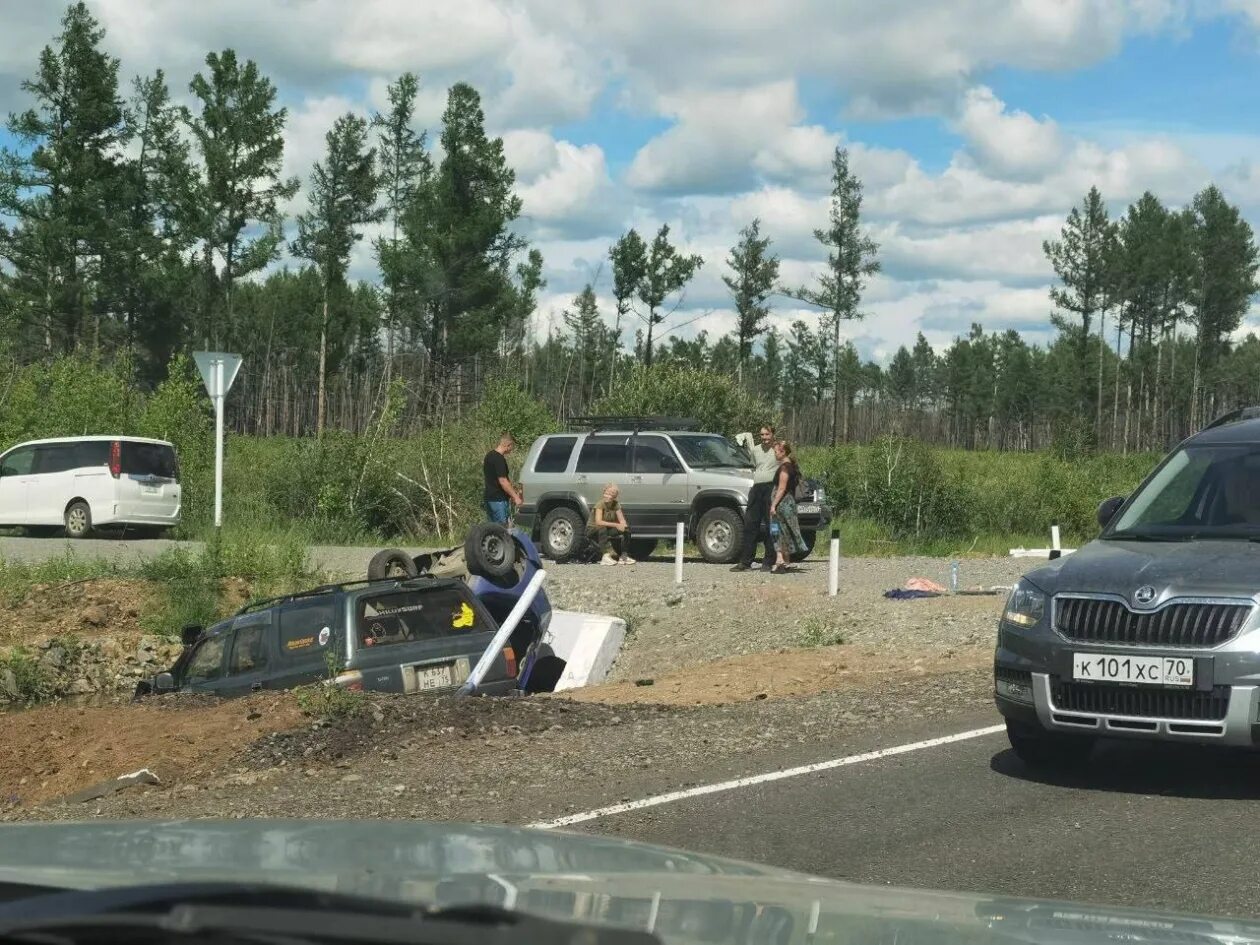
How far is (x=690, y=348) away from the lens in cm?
7312

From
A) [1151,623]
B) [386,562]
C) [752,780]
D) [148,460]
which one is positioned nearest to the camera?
[1151,623]

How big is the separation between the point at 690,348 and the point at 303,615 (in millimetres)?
61853

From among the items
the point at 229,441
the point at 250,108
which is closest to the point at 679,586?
the point at 229,441

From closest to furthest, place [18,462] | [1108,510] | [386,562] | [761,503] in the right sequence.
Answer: [1108,510] < [386,562] < [761,503] < [18,462]

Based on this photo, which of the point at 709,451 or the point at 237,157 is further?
the point at 237,157

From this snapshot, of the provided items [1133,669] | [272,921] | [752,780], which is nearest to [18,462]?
[752,780]

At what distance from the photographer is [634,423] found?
2466 centimetres

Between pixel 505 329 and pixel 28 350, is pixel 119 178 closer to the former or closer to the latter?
pixel 28 350

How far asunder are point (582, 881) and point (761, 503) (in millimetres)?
18576

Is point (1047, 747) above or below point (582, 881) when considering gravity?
below

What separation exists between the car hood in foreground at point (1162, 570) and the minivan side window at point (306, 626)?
5.82 meters

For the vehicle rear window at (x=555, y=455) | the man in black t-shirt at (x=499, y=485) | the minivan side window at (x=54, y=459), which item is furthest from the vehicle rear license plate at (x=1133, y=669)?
the minivan side window at (x=54, y=459)

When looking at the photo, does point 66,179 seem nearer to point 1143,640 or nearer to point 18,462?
point 18,462

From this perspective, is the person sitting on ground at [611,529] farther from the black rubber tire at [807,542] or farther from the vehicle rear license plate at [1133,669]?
the vehicle rear license plate at [1133,669]
